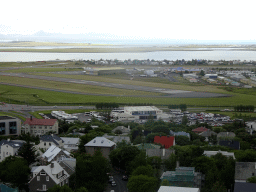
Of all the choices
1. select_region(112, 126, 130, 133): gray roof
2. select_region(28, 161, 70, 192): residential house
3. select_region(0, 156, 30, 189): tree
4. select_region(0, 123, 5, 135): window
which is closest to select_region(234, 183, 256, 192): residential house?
select_region(28, 161, 70, 192): residential house

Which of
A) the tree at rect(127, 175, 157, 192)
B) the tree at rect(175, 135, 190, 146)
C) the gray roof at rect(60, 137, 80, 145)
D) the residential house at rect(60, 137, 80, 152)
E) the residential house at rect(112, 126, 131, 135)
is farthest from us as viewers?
the residential house at rect(112, 126, 131, 135)

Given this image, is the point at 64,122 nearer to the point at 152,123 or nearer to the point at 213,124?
the point at 152,123

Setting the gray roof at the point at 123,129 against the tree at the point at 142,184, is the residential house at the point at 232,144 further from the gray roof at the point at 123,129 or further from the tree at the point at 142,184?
the tree at the point at 142,184

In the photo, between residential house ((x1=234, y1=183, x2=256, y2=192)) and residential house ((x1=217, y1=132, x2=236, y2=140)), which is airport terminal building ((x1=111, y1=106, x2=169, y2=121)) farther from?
residential house ((x1=234, y1=183, x2=256, y2=192))

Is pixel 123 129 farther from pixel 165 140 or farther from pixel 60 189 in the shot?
pixel 60 189

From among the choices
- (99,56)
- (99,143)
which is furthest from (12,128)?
(99,56)

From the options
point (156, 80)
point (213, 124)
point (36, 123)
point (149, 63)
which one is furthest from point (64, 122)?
point (149, 63)
